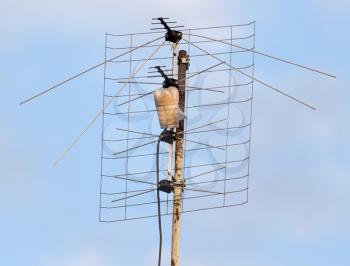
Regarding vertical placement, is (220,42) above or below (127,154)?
above

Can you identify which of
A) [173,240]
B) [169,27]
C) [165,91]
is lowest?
[173,240]

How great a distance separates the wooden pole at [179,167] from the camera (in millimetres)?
14461

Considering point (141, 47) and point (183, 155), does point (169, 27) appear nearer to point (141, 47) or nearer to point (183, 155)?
point (141, 47)

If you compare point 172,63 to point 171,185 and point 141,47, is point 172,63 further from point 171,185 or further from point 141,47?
point 171,185

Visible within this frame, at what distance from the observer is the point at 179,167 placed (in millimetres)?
15102

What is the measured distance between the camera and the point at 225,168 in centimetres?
1567

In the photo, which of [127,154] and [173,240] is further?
[127,154]

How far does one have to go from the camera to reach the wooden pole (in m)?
14.5

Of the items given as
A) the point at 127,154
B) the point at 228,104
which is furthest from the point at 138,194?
the point at 228,104

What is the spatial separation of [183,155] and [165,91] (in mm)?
984

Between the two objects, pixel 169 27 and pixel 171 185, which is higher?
pixel 169 27

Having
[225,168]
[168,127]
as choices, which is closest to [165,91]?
[168,127]

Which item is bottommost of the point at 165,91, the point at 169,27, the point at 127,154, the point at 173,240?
the point at 173,240

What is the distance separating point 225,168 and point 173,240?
167 cm
